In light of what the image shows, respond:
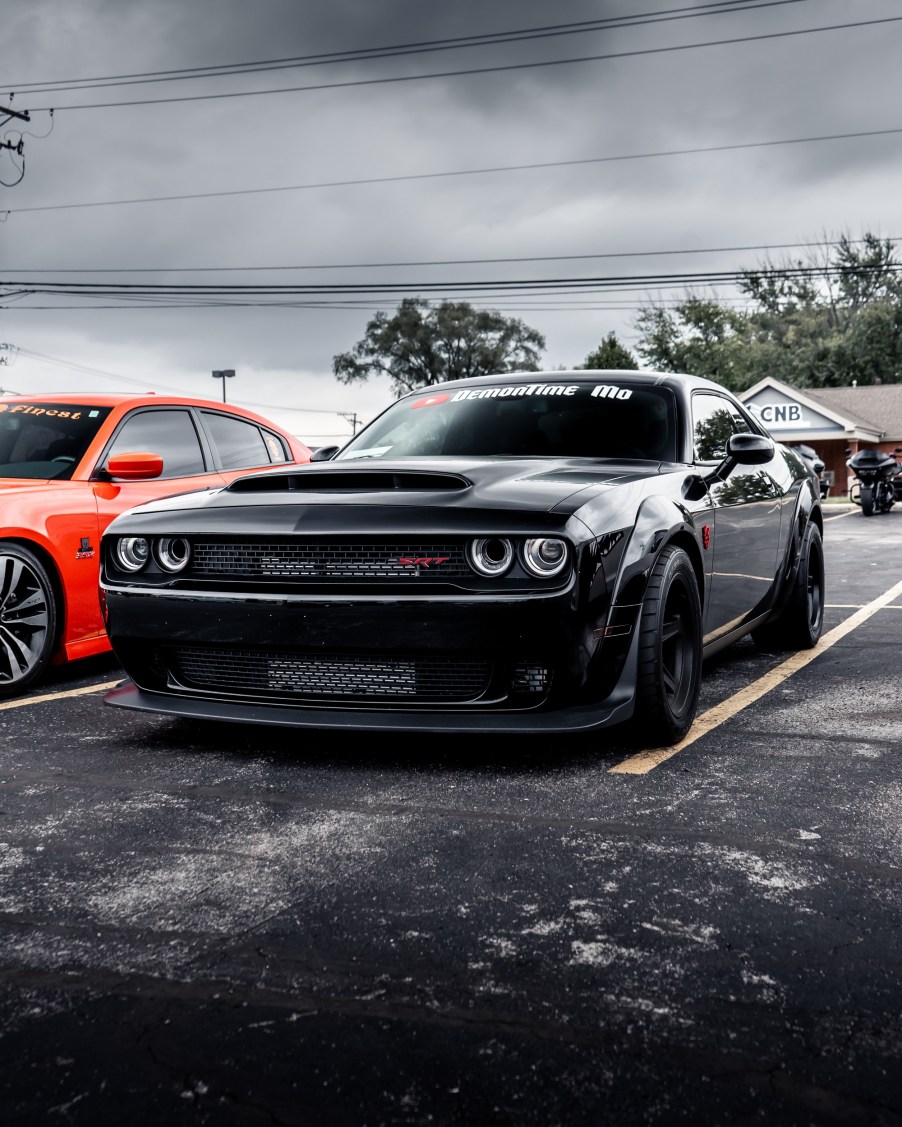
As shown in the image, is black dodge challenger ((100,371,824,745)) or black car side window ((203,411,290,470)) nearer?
black dodge challenger ((100,371,824,745))

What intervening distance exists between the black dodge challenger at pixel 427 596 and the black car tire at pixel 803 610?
5.80ft

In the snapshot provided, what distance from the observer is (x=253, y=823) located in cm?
336

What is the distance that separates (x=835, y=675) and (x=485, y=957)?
12.8ft

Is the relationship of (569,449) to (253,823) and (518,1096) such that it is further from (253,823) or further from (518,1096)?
(518,1096)

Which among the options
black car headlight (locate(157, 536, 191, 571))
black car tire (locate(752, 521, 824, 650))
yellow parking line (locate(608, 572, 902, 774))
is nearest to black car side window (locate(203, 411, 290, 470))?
black car headlight (locate(157, 536, 191, 571))

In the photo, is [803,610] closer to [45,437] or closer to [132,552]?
[132,552]

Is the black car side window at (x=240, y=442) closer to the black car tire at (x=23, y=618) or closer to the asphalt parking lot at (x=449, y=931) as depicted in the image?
the black car tire at (x=23, y=618)

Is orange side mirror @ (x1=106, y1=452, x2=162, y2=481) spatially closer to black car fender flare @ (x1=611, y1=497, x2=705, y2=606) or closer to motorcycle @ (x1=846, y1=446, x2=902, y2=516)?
black car fender flare @ (x1=611, y1=497, x2=705, y2=606)

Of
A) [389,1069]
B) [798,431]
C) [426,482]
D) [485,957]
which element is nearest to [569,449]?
[426,482]

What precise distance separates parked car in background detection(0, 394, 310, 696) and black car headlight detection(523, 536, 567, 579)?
2825 mm

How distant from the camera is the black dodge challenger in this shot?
3684mm

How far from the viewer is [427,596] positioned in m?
3.70

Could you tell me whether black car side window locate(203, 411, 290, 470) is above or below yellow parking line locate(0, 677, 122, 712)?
above

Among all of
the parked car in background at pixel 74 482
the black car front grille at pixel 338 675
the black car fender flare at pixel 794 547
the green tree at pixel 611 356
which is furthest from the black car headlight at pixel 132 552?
the green tree at pixel 611 356
